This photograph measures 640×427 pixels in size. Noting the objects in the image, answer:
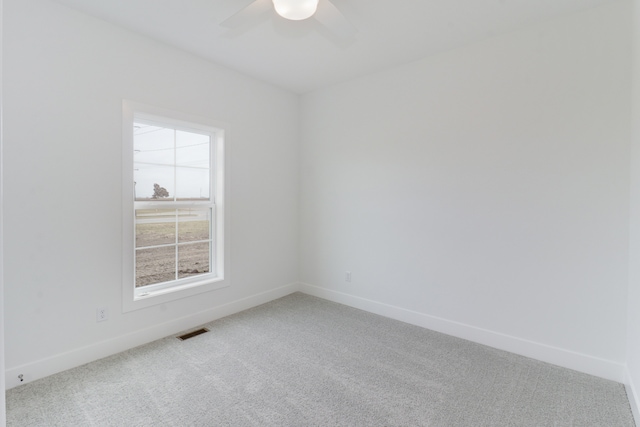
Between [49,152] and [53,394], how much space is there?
1.67 meters

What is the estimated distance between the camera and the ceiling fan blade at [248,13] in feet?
6.88

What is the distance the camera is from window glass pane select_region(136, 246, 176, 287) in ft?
10.1

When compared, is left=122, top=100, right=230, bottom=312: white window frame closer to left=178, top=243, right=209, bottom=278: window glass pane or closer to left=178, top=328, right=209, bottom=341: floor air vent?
left=178, top=243, right=209, bottom=278: window glass pane

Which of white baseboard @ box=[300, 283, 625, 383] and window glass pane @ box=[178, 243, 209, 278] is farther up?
window glass pane @ box=[178, 243, 209, 278]

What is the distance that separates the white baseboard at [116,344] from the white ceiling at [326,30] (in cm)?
254

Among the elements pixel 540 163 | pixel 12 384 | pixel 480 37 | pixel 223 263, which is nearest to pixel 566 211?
pixel 540 163

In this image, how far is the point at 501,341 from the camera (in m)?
2.89

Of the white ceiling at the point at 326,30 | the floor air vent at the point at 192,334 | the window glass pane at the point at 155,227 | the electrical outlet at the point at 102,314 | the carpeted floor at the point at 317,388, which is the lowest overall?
the carpeted floor at the point at 317,388

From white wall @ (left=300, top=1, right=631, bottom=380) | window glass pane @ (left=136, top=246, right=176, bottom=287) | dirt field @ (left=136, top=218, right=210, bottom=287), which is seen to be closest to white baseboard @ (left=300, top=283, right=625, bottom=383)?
white wall @ (left=300, top=1, right=631, bottom=380)

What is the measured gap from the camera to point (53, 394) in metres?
2.25

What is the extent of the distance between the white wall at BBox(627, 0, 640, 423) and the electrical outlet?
3.74 m

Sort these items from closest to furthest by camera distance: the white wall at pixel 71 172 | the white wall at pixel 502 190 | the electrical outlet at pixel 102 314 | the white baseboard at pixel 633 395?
1. the white baseboard at pixel 633 395
2. the white wall at pixel 71 172
3. the white wall at pixel 502 190
4. the electrical outlet at pixel 102 314

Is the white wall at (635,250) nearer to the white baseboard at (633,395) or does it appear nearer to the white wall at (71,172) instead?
the white baseboard at (633,395)

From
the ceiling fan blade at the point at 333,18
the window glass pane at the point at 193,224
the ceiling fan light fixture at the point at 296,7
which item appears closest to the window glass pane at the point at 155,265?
the window glass pane at the point at 193,224
